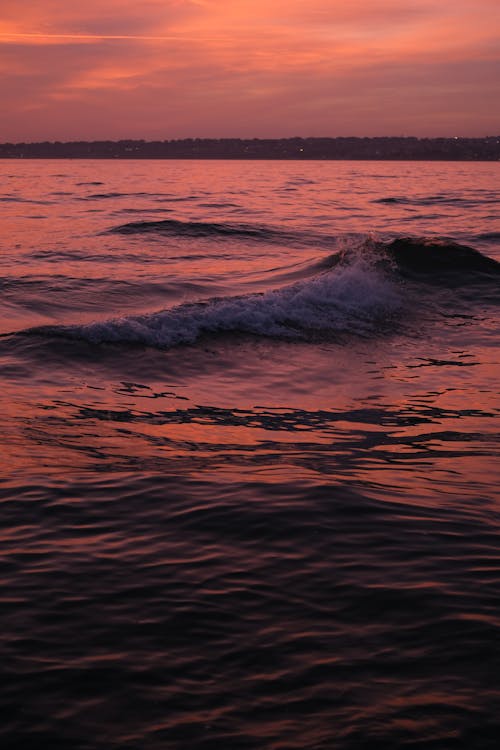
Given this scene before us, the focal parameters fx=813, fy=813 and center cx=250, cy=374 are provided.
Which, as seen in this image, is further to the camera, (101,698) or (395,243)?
(395,243)

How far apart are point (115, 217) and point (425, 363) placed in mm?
21589

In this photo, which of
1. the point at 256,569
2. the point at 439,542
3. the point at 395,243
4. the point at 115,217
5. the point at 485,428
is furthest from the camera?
the point at 115,217

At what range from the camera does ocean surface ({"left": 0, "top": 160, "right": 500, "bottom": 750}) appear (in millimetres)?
3395

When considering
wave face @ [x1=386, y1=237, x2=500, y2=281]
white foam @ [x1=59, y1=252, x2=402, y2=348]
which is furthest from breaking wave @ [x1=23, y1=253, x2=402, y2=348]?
wave face @ [x1=386, y1=237, x2=500, y2=281]

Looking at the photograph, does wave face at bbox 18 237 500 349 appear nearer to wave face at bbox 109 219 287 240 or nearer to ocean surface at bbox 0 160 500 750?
ocean surface at bbox 0 160 500 750

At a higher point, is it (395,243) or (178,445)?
(395,243)

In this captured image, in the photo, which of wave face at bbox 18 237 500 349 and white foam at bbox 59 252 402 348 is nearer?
white foam at bbox 59 252 402 348

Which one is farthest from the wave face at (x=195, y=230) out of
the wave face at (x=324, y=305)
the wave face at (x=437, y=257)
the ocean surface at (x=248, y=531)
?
the ocean surface at (x=248, y=531)

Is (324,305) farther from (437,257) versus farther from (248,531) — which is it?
(248,531)

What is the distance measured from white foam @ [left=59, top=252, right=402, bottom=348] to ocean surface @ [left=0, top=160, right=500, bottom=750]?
0.07 metres

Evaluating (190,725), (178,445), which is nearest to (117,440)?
(178,445)

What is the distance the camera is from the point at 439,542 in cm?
502

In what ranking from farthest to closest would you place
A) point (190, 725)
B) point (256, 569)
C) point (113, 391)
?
point (113, 391) → point (256, 569) → point (190, 725)

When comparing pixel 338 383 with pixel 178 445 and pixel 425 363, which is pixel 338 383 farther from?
pixel 178 445
